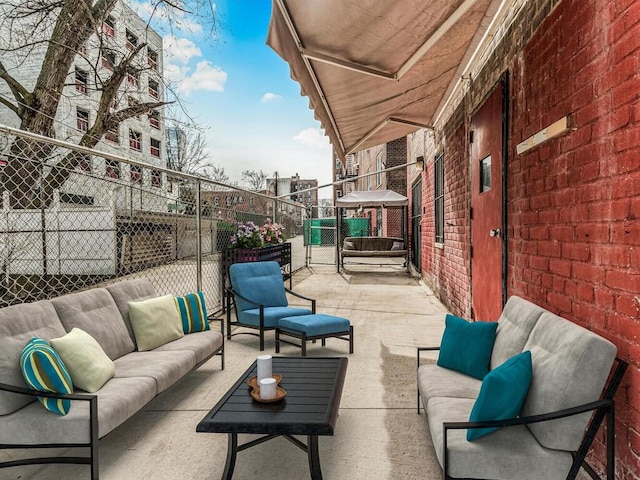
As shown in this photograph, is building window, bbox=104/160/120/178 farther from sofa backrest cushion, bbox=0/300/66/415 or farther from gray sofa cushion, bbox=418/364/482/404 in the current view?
gray sofa cushion, bbox=418/364/482/404

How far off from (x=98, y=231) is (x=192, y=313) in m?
4.34

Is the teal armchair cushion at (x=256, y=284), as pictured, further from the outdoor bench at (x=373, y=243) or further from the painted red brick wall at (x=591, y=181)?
the outdoor bench at (x=373, y=243)

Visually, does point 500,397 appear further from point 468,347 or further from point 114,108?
point 114,108

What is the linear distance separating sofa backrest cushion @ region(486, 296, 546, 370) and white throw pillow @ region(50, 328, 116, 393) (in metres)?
2.53

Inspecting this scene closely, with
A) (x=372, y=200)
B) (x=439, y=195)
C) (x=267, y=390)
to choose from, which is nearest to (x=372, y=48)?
(x=267, y=390)

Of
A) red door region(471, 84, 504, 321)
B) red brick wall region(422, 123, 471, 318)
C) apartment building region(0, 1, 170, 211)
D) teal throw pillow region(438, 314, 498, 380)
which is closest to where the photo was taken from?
teal throw pillow region(438, 314, 498, 380)

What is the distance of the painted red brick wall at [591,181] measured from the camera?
1.74m

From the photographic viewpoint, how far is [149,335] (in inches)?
133

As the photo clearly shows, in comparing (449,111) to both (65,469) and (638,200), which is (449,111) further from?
(65,469)

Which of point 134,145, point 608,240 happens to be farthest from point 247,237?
point 134,145

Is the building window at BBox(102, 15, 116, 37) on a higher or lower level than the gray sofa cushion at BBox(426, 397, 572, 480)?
higher

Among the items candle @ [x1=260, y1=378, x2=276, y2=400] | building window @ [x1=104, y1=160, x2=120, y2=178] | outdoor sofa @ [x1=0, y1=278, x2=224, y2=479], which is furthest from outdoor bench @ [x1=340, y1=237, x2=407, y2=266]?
candle @ [x1=260, y1=378, x2=276, y2=400]

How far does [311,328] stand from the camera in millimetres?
4160

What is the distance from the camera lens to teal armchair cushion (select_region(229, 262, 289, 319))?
16.4 feet
